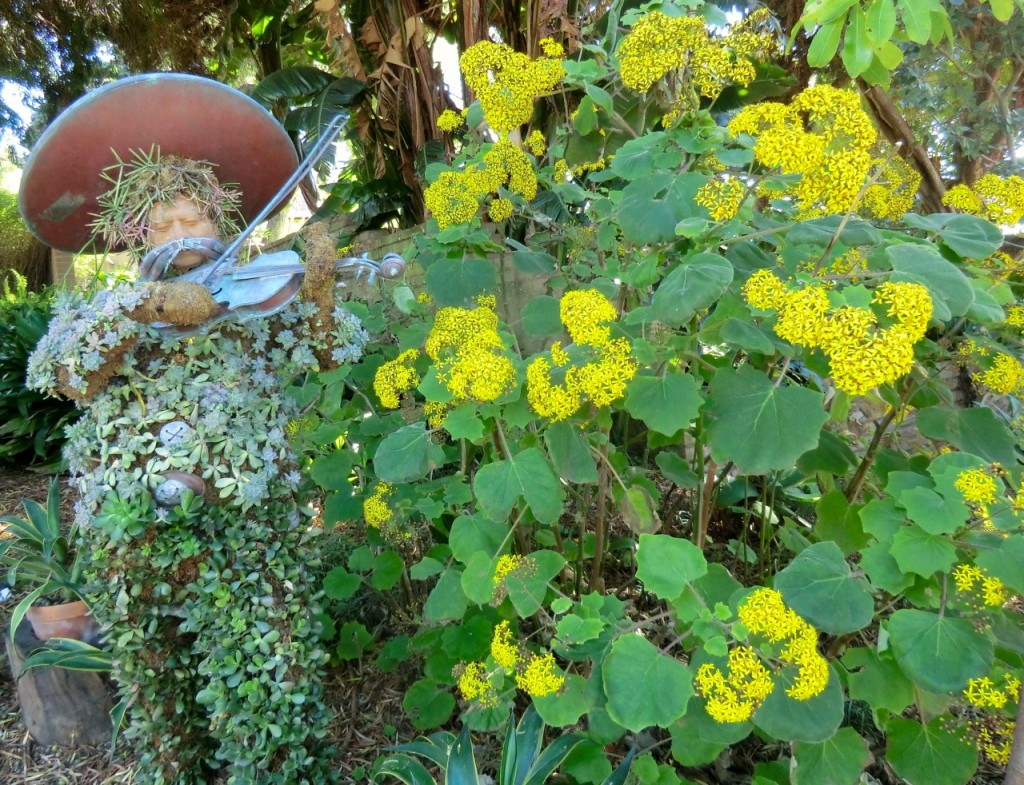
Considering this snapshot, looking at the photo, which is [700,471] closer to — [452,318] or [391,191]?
[452,318]

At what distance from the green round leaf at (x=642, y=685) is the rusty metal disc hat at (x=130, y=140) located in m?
1.31

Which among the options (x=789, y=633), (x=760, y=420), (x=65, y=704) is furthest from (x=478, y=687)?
(x=65, y=704)

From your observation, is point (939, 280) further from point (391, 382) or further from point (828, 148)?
point (391, 382)

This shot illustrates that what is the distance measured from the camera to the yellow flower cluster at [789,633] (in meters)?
0.86

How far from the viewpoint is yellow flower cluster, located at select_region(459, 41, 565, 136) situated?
125cm

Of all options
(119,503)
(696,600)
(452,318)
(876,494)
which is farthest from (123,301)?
(876,494)

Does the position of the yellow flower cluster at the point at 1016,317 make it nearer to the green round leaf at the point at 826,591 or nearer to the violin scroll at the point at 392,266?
the green round leaf at the point at 826,591

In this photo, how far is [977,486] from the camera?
89 centimetres

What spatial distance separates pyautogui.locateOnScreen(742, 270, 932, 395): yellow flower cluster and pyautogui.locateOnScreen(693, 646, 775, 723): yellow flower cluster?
1.23 ft

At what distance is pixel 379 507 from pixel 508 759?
56cm

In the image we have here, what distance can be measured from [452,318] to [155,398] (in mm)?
657

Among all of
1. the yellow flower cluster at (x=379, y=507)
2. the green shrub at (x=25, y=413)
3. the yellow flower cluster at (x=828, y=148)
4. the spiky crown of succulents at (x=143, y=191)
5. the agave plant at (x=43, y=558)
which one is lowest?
the green shrub at (x=25, y=413)

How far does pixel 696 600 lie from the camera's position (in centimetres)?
101

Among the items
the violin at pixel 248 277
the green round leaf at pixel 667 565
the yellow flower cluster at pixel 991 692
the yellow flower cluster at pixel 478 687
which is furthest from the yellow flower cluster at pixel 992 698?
the violin at pixel 248 277
